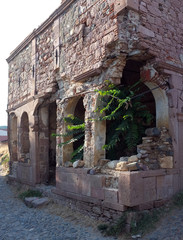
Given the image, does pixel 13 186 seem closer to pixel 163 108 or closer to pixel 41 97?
pixel 41 97

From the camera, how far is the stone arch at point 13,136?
11816mm

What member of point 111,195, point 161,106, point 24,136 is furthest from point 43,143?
point 161,106

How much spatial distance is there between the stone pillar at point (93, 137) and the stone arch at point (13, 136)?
6.23 m

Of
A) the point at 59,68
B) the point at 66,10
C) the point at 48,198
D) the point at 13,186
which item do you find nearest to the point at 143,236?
the point at 48,198

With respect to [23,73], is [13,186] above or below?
below

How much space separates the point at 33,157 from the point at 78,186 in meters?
3.35

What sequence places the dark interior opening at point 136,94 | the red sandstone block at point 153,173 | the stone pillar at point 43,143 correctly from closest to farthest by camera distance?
the red sandstone block at point 153,173
the dark interior opening at point 136,94
the stone pillar at point 43,143

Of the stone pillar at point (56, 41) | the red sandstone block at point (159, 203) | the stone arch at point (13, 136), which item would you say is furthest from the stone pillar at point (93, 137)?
the stone arch at point (13, 136)

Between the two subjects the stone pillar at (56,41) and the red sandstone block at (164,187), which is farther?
the stone pillar at (56,41)

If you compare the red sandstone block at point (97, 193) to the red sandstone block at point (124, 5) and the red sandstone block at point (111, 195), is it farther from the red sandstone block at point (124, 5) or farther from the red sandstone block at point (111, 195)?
the red sandstone block at point (124, 5)

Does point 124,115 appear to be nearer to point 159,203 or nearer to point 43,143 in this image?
point 159,203

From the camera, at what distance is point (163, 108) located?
5934mm

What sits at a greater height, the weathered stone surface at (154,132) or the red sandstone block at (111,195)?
the weathered stone surface at (154,132)

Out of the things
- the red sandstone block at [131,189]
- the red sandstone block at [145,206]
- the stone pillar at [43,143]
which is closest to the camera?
the red sandstone block at [131,189]
